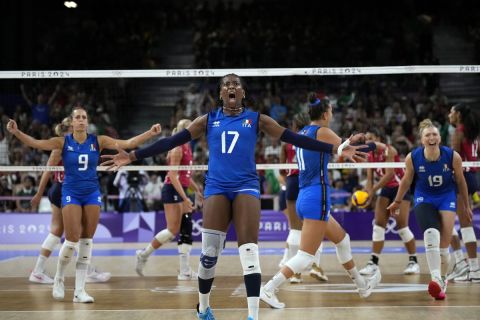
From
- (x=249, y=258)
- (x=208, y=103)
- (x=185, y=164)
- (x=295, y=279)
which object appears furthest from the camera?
(x=208, y=103)

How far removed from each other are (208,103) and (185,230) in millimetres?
9070

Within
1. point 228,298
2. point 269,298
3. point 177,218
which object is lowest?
point 228,298

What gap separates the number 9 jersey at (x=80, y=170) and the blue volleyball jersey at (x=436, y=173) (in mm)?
3773

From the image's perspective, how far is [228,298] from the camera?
812cm

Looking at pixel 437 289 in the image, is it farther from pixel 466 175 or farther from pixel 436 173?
pixel 466 175

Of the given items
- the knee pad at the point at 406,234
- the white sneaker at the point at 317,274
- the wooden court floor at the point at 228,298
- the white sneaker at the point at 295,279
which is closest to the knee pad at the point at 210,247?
the wooden court floor at the point at 228,298

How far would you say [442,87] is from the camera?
22016 millimetres

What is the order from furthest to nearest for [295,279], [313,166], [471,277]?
[295,279] < [471,277] < [313,166]

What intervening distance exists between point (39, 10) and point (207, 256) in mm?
21940

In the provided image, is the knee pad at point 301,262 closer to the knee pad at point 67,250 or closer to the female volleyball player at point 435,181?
the female volleyball player at point 435,181

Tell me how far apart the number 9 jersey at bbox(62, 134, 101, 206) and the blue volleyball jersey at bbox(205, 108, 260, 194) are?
2.49 meters

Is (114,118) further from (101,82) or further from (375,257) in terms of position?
(375,257)

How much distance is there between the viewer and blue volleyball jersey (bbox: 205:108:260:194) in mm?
6164

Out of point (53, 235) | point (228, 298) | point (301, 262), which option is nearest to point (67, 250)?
point (53, 235)
